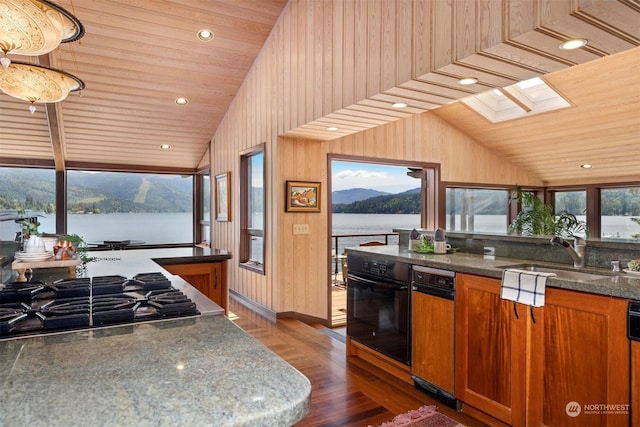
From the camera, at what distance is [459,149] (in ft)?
20.9

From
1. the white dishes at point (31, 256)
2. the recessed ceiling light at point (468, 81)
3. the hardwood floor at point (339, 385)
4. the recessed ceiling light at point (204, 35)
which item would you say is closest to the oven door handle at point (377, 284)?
the hardwood floor at point (339, 385)

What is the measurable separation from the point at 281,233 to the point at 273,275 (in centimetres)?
52

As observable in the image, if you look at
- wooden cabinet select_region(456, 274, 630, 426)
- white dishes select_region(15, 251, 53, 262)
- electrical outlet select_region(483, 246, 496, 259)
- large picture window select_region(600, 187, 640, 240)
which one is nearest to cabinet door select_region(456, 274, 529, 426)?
wooden cabinet select_region(456, 274, 630, 426)

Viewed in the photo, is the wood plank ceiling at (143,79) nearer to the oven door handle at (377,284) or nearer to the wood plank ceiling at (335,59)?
the wood plank ceiling at (335,59)

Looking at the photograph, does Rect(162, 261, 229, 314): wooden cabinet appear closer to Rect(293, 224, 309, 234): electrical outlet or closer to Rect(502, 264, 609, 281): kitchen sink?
Rect(293, 224, 309, 234): electrical outlet

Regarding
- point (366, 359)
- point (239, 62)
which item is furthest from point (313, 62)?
point (366, 359)

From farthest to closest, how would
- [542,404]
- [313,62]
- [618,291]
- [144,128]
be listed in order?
[144,128]
[313,62]
[542,404]
[618,291]

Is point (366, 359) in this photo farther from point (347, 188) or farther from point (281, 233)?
point (347, 188)

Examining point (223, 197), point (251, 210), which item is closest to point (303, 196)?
point (251, 210)

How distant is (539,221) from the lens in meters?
6.35

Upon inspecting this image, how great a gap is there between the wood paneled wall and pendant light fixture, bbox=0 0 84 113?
1985 mm

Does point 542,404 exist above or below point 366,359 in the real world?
above

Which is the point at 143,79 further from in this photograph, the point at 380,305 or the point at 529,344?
the point at 529,344

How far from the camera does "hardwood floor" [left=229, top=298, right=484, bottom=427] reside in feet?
8.37
